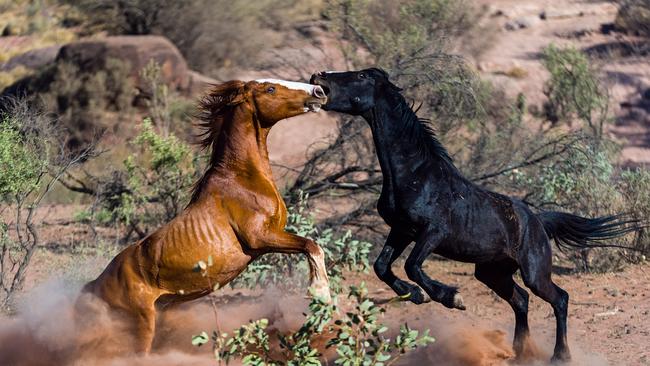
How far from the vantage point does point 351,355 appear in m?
5.51

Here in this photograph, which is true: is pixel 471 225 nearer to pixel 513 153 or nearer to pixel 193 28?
pixel 513 153

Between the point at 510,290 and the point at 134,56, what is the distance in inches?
627

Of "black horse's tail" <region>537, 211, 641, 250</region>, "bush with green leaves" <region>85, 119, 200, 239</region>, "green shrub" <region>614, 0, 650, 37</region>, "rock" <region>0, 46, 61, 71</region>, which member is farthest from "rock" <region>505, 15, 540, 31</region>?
"black horse's tail" <region>537, 211, 641, 250</region>

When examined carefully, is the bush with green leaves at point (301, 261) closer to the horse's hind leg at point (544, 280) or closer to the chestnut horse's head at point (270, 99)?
the horse's hind leg at point (544, 280)

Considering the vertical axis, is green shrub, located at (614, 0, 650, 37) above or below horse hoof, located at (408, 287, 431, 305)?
A: below

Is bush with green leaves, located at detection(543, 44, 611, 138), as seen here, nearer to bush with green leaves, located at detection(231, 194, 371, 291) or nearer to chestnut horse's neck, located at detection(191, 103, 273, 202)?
bush with green leaves, located at detection(231, 194, 371, 291)

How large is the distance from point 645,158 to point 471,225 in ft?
50.0

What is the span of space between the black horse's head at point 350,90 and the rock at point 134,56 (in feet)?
50.1

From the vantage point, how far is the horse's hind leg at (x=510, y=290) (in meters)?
7.97

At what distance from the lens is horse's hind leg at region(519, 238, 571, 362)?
7.72 m

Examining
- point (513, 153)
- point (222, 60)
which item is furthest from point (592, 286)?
point (222, 60)

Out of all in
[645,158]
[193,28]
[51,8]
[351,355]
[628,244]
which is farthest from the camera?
[51,8]

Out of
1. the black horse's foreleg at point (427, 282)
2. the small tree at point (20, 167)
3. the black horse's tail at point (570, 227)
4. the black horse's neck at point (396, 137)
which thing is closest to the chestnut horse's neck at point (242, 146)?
the black horse's neck at point (396, 137)

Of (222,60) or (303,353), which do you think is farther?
(222,60)
